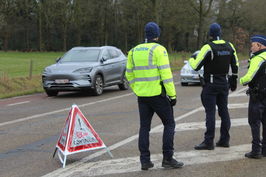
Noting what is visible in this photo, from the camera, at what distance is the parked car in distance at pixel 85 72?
14055mm

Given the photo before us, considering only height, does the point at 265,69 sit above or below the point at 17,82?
above

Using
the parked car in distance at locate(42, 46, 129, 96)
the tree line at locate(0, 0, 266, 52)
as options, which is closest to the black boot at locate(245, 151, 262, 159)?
the parked car in distance at locate(42, 46, 129, 96)

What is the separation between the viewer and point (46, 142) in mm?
7258

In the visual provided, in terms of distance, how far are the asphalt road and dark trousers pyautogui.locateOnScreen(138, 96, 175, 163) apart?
245mm

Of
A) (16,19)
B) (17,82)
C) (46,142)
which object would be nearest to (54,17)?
(16,19)

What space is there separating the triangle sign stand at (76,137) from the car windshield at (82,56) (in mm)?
9164

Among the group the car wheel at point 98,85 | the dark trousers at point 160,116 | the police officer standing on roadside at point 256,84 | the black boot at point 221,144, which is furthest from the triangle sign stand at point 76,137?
the car wheel at point 98,85

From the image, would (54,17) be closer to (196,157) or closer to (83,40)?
(83,40)

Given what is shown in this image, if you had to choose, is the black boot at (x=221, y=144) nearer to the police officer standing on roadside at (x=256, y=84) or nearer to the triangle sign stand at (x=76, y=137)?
the police officer standing on roadside at (x=256, y=84)

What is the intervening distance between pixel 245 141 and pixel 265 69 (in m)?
1.61

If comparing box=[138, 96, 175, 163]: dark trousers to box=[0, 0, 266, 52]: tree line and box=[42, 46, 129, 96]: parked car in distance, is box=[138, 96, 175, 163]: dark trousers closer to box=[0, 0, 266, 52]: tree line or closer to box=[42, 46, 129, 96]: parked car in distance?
box=[42, 46, 129, 96]: parked car in distance

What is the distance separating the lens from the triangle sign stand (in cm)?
591

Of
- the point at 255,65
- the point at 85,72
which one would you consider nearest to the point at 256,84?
the point at 255,65

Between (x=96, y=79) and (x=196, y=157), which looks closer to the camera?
(x=196, y=157)
